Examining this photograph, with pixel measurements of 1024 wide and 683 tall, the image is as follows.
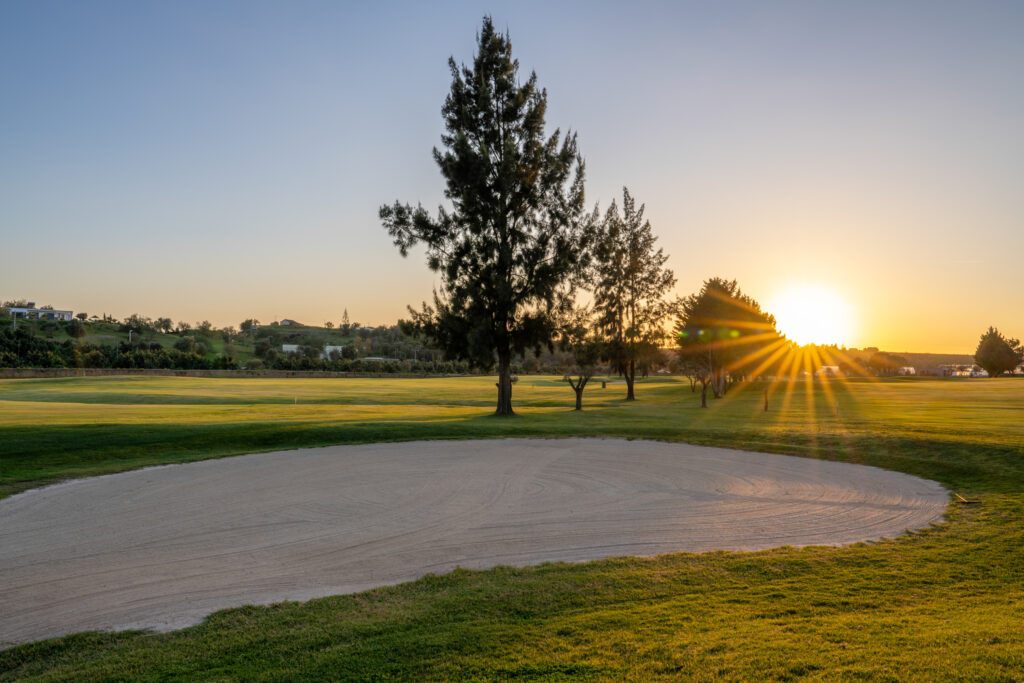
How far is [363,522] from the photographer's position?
405 inches

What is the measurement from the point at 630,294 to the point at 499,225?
24.2 m

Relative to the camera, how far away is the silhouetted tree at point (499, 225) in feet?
106

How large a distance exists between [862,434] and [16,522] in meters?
24.6

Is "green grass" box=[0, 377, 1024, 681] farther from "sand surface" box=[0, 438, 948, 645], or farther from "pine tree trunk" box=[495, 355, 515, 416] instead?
"pine tree trunk" box=[495, 355, 515, 416]

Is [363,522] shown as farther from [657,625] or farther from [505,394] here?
[505,394]

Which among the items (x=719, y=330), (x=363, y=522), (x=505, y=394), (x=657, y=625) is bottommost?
(x=363, y=522)

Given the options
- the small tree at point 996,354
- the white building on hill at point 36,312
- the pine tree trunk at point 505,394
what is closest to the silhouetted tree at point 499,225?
the pine tree trunk at point 505,394

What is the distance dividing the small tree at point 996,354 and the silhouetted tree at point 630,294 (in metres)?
72.1

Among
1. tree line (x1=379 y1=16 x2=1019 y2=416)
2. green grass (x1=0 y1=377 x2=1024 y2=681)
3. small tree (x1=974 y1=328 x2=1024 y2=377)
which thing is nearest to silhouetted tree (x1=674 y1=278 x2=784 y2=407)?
tree line (x1=379 y1=16 x2=1019 y2=416)

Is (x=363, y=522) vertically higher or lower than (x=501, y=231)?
lower

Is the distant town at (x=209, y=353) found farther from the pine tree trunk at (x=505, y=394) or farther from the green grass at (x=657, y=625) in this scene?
the green grass at (x=657, y=625)

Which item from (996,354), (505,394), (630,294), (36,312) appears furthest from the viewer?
(36,312)

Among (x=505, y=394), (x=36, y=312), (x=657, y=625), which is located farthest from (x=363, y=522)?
(x=36, y=312)

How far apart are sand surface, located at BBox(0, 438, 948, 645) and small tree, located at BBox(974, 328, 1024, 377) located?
331 ft
